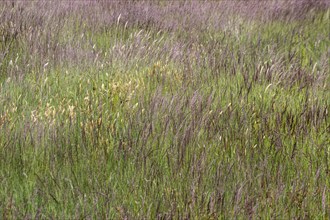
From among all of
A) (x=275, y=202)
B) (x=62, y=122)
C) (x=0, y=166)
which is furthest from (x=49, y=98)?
(x=275, y=202)

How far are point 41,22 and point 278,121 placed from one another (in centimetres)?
295

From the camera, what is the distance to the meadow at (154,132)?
2.30 metres

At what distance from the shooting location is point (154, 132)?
2.88 m

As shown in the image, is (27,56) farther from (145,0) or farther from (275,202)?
(145,0)

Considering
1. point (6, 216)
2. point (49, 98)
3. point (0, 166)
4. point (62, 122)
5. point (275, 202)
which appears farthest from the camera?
point (49, 98)

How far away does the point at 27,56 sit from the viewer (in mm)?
4219

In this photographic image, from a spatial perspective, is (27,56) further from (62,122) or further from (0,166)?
(0,166)

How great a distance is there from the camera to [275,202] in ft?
7.55

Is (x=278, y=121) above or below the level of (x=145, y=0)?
above

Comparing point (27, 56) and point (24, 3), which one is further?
point (24, 3)

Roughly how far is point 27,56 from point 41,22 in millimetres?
1065

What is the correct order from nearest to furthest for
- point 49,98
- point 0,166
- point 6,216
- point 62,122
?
point 6,216
point 0,166
point 62,122
point 49,98

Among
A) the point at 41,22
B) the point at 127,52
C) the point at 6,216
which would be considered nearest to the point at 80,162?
the point at 6,216

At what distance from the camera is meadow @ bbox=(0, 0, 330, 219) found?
7.54ft
